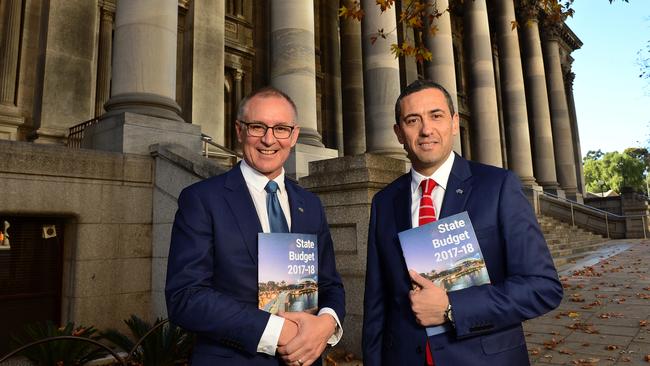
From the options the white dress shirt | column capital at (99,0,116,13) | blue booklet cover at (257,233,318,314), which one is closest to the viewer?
blue booklet cover at (257,233,318,314)

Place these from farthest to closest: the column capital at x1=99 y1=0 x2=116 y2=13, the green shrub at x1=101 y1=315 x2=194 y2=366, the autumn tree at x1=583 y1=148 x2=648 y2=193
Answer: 1. the autumn tree at x1=583 y1=148 x2=648 y2=193
2. the column capital at x1=99 y1=0 x2=116 y2=13
3. the green shrub at x1=101 y1=315 x2=194 y2=366

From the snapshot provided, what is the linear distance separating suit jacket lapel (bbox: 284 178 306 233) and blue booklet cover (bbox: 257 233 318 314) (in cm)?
21

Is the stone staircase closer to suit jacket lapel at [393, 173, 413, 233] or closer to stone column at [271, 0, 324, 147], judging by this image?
stone column at [271, 0, 324, 147]

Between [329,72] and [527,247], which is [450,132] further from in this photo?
[329,72]

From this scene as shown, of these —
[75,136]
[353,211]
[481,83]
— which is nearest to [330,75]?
[481,83]

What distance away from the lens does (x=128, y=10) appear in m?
8.79

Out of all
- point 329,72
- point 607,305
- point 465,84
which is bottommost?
point 607,305

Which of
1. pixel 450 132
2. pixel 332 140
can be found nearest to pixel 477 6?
pixel 332 140

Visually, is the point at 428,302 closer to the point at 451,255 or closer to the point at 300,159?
the point at 451,255

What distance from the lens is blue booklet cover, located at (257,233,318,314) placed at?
2070mm

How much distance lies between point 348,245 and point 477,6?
2165cm

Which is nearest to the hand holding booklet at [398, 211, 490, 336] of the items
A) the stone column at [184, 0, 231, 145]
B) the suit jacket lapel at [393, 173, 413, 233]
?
the suit jacket lapel at [393, 173, 413, 233]

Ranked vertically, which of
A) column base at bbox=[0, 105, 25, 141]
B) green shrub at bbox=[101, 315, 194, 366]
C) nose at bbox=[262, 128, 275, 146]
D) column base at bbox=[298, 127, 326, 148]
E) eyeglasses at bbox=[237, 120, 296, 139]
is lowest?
green shrub at bbox=[101, 315, 194, 366]

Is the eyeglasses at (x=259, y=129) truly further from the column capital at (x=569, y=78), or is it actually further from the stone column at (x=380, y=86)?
the column capital at (x=569, y=78)
